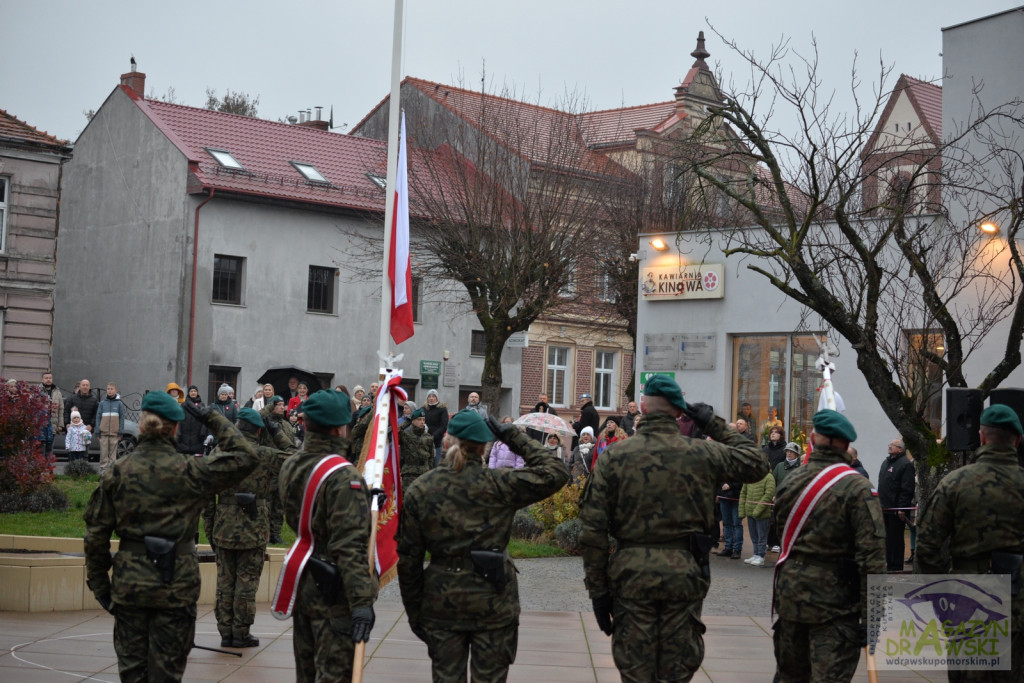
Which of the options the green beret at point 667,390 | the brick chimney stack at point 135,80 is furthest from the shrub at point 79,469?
the brick chimney stack at point 135,80

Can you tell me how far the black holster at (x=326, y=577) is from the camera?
6.50 meters

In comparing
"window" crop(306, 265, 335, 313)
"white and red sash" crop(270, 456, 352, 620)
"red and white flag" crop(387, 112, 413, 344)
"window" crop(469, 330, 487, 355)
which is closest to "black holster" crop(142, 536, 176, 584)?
"white and red sash" crop(270, 456, 352, 620)

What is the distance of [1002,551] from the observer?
7699 mm

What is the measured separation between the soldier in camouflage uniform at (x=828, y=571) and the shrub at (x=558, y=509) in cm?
1024

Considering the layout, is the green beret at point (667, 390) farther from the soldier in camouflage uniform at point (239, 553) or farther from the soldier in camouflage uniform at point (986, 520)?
the soldier in camouflage uniform at point (239, 553)

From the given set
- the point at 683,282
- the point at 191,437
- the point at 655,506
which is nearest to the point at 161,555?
the point at 655,506

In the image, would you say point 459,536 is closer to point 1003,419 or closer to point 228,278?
point 1003,419

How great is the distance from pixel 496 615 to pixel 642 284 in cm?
1882

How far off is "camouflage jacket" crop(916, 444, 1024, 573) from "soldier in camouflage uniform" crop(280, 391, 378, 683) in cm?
369

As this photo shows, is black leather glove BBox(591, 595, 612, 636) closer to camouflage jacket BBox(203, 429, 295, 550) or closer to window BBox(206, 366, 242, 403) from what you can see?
camouflage jacket BBox(203, 429, 295, 550)

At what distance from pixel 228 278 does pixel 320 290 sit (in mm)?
3073

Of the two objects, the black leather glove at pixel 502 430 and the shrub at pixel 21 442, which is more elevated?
the black leather glove at pixel 502 430

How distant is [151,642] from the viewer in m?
6.91

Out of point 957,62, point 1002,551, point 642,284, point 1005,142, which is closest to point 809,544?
point 1002,551
